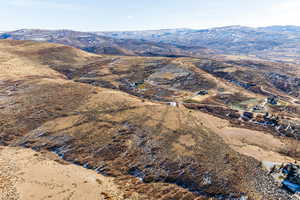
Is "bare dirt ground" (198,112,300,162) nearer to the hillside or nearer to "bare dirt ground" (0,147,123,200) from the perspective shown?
the hillside

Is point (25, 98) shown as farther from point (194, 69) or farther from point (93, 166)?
point (194, 69)

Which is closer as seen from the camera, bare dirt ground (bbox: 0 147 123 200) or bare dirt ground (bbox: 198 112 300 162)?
bare dirt ground (bbox: 0 147 123 200)

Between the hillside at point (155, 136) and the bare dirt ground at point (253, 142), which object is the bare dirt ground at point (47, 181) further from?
the bare dirt ground at point (253, 142)

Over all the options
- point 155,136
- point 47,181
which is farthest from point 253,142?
point 47,181

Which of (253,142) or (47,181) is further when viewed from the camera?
(253,142)

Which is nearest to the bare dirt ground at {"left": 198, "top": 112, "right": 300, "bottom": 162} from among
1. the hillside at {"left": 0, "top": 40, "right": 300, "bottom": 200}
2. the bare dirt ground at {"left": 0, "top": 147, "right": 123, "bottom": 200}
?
the hillside at {"left": 0, "top": 40, "right": 300, "bottom": 200}

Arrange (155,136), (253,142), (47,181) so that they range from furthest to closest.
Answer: (253,142) → (155,136) → (47,181)

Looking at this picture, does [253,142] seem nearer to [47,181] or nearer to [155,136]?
[155,136]

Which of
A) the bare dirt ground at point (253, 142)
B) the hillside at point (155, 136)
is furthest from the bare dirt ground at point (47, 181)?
the bare dirt ground at point (253, 142)
